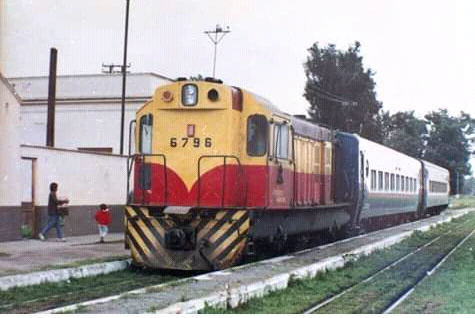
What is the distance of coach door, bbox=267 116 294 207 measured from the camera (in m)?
12.9

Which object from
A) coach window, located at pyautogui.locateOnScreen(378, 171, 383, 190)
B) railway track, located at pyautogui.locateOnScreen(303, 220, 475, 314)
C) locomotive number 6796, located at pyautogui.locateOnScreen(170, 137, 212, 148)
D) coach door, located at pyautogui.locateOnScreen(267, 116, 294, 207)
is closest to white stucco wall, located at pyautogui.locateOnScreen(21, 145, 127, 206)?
locomotive number 6796, located at pyautogui.locateOnScreen(170, 137, 212, 148)

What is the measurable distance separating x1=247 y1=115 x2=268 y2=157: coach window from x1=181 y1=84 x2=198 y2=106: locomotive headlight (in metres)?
1.00

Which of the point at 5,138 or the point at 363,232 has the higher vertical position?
the point at 5,138

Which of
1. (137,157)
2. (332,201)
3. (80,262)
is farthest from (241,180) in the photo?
(332,201)

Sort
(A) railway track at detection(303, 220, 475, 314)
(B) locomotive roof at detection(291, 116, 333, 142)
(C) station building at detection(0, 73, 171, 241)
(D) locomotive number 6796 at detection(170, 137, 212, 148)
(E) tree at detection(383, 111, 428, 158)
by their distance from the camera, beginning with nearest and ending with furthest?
1. (A) railway track at detection(303, 220, 475, 314)
2. (D) locomotive number 6796 at detection(170, 137, 212, 148)
3. (B) locomotive roof at detection(291, 116, 333, 142)
4. (C) station building at detection(0, 73, 171, 241)
5. (E) tree at detection(383, 111, 428, 158)

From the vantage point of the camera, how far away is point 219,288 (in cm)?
949

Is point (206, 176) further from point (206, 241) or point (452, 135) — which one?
point (452, 135)

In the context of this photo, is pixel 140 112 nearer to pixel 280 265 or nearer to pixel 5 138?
pixel 280 265

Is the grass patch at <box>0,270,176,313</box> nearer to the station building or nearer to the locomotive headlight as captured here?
the locomotive headlight

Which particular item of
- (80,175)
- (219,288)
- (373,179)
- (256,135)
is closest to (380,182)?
(373,179)

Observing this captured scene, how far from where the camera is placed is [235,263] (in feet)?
40.8

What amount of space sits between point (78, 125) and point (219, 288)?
17.5 meters

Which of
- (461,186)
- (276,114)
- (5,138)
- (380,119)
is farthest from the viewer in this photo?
(461,186)

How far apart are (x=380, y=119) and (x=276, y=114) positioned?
33.1ft
